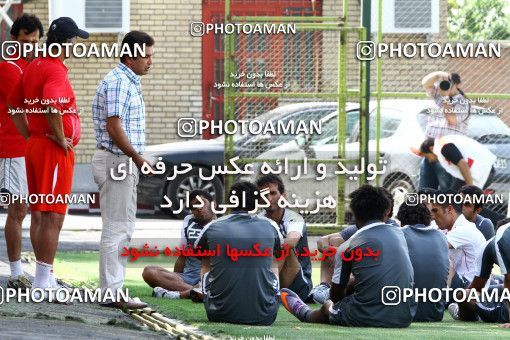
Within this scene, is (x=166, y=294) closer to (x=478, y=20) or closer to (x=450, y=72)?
(x=450, y=72)

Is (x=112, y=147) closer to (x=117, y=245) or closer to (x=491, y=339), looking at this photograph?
(x=117, y=245)

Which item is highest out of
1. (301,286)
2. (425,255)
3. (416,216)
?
(416,216)

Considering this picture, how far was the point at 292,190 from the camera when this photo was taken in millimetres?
17109

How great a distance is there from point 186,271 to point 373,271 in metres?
3.57

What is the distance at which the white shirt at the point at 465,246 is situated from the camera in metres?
13.1

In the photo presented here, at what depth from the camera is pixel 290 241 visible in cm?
1322

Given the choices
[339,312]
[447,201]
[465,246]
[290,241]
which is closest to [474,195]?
[447,201]

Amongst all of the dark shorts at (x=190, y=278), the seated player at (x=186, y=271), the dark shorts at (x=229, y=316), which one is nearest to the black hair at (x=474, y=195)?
the seated player at (x=186, y=271)

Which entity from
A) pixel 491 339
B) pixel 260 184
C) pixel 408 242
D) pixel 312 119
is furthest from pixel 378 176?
pixel 491 339

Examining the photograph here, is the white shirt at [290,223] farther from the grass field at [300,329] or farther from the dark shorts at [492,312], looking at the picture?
the dark shorts at [492,312]

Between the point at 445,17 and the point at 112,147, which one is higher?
the point at 445,17

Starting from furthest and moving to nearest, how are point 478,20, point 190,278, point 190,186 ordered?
1. point 190,186
2. point 478,20
3. point 190,278

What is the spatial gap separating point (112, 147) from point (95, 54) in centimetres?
175

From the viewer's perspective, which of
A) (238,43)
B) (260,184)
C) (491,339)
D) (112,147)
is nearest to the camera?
(491,339)
